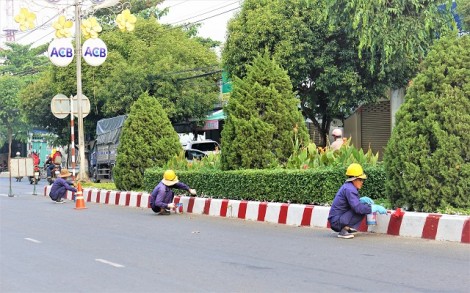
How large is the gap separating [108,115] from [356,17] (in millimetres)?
23427

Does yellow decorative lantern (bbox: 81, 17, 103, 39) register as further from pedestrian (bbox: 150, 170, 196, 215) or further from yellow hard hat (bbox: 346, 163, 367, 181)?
yellow hard hat (bbox: 346, 163, 367, 181)

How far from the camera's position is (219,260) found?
8633 mm

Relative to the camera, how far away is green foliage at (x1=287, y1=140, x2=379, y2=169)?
45.5 ft

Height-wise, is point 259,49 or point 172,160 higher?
point 259,49

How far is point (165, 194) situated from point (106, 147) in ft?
62.7

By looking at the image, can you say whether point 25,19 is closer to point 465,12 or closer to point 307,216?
point 465,12

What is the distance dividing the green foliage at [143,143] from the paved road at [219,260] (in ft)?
24.9

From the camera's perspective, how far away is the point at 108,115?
4078cm

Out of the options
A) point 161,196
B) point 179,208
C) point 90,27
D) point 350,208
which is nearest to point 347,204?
point 350,208

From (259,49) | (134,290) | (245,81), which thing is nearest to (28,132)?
(259,49)

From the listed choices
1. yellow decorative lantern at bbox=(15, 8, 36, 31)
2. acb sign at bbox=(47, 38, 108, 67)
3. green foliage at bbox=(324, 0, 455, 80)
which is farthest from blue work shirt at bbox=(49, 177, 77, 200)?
green foliage at bbox=(324, 0, 455, 80)

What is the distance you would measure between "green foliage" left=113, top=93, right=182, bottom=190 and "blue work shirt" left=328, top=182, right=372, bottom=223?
35.8 ft

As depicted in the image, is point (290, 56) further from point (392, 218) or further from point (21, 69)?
point (21, 69)

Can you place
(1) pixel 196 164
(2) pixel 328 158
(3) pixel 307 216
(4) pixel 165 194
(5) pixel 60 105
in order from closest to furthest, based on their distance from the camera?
(3) pixel 307 216 < (2) pixel 328 158 < (4) pixel 165 194 < (1) pixel 196 164 < (5) pixel 60 105
